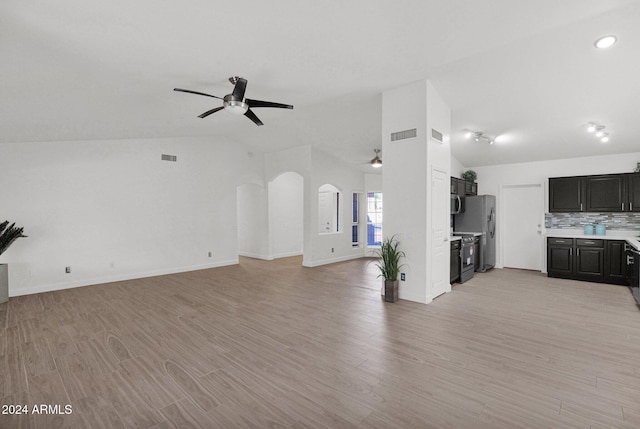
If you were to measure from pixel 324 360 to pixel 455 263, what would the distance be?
3.70m

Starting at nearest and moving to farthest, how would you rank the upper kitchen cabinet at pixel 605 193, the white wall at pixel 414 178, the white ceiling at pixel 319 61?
the white ceiling at pixel 319 61 → the white wall at pixel 414 178 → the upper kitchen cabinet at pixel 605 193

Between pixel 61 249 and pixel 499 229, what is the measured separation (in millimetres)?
9359

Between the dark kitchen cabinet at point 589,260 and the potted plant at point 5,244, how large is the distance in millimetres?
10112

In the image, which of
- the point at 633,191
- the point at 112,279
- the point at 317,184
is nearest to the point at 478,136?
the point at 633,191

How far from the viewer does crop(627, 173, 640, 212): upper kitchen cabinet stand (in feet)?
19.0

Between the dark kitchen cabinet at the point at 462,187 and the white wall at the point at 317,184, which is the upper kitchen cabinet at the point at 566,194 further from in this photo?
the white wall at the point at 317,184

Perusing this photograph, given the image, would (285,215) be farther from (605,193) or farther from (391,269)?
(605,193)

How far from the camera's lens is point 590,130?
5.14 meters

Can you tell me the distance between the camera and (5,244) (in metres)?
4.79

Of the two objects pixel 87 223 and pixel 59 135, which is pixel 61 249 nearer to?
pixel 87 223

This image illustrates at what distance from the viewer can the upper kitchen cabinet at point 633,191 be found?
5.79 metres

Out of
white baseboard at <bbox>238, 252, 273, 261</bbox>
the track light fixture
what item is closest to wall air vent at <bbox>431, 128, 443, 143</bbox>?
the track light fixture

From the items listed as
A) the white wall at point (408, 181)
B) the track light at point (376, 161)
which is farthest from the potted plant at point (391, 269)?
the track light at point (376, 161)

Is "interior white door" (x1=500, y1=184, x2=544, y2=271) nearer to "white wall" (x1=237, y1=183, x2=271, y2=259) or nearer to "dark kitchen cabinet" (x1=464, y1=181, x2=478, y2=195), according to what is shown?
"dark kitchen cabinet" (x1=464, y1=181, x2=478, y2=195)
